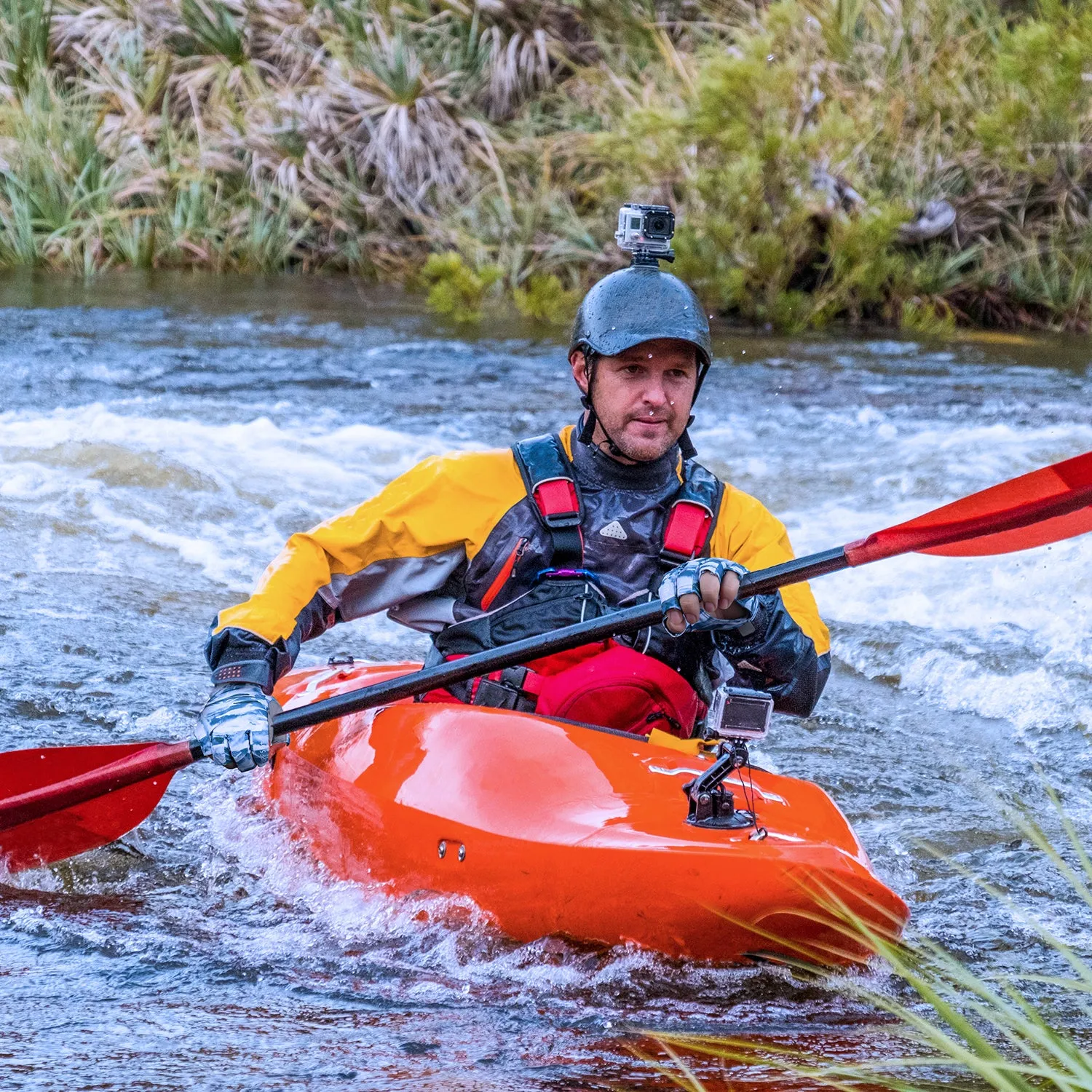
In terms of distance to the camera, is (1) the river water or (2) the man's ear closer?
(1) the river water

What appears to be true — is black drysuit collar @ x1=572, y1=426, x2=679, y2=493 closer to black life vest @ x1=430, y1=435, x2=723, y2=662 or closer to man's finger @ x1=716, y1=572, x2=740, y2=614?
black life vest @ x1=430, y1=435, x2=723, y2=662

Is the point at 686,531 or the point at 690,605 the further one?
the point at 686,531

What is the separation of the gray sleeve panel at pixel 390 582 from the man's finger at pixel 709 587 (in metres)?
0.65

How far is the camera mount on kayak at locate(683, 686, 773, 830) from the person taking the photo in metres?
2.70

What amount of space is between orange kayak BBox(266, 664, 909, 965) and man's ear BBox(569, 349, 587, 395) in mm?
788

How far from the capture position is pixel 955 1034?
2.47 meters

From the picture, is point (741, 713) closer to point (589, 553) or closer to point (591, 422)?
point (589, 553)

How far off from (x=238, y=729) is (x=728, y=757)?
35.3 inches

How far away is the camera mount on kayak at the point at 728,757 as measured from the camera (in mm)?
2701

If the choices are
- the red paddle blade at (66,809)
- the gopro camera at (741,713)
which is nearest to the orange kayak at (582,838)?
the gopro camera at (741,713)

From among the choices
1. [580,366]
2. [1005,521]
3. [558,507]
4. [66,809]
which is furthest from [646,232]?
[66,809]

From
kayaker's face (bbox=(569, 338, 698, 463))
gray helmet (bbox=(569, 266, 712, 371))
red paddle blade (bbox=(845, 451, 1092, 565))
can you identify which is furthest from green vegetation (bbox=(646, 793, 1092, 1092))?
gray helmet (bbox=(569, 266, 712, 371))

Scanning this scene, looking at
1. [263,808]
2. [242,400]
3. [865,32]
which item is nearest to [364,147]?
[865,32]

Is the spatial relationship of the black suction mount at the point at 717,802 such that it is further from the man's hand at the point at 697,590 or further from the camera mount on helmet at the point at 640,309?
the camera mount on helmet at the point at 640,309
